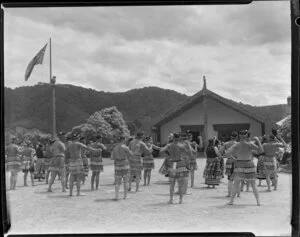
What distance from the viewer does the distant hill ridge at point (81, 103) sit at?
25.9ft

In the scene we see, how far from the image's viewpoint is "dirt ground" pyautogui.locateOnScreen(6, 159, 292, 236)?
7.11 meters

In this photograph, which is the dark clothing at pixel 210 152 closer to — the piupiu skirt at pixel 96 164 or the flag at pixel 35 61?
the piupiu skirt at pixel 96 164

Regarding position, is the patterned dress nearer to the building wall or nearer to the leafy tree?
the building wall

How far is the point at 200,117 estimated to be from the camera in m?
8.14

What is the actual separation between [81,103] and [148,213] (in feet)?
7.81

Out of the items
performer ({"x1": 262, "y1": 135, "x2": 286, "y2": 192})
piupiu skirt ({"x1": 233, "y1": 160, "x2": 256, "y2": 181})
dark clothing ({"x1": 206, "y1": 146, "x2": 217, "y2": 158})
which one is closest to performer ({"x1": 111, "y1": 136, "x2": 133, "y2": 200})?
dark clothing ({"x1": 206, "y1": 146, "x2": 217, "y2": 158})

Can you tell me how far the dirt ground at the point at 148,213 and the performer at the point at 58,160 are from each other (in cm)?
45

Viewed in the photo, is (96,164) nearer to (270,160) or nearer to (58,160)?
(58,160)

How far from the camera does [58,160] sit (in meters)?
10.7

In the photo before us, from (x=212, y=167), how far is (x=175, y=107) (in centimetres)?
309

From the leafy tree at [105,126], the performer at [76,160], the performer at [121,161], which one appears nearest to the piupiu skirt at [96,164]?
the performer at [76,160]

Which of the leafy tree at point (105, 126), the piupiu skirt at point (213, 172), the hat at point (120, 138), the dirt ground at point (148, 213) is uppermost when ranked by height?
the leafy tree at point (105, 126)

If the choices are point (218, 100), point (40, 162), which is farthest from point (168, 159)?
point (40, 162)

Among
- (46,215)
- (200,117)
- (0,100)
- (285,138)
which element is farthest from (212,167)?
(0,100)
